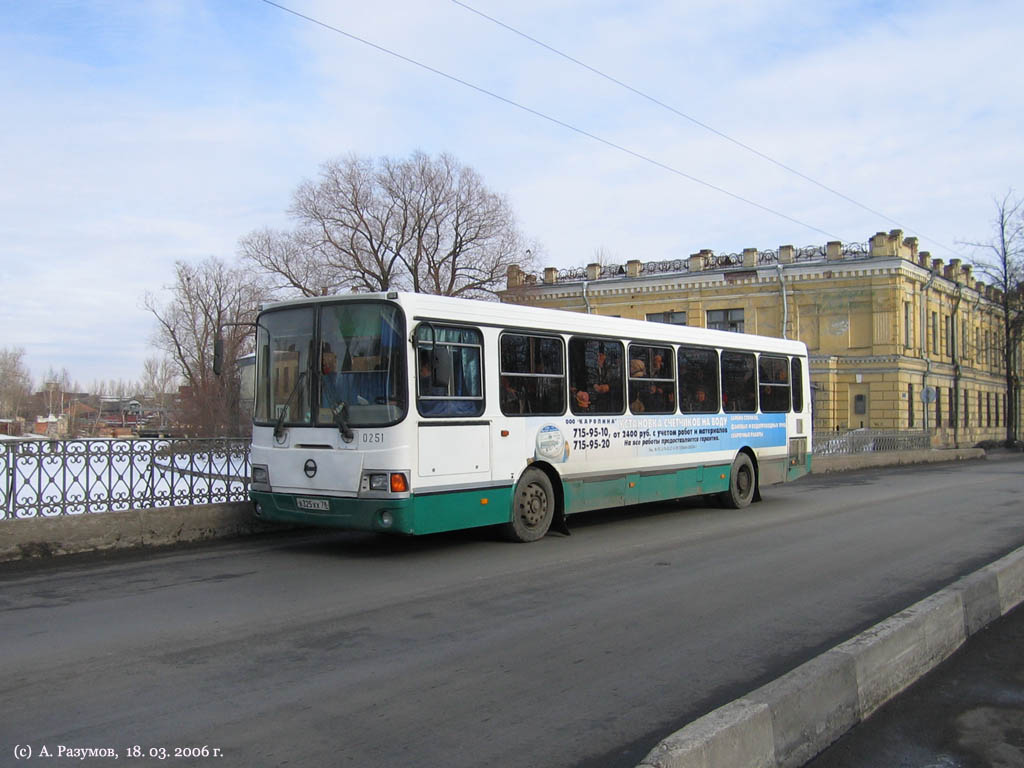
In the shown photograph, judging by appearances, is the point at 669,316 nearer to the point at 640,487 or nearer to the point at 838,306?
the point at 838,306

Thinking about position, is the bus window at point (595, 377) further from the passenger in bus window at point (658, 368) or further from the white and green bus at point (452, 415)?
the passenger in bus window at point (658, 368)

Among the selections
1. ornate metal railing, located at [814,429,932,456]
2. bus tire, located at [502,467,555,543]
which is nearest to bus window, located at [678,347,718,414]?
bus tire, located at [502,467,555,543]

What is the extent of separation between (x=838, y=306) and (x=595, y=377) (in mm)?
37387

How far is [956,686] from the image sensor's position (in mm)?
5621

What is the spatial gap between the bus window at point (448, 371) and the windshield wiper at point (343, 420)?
2.65ft

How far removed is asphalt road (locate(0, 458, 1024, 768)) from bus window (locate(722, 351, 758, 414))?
356cm

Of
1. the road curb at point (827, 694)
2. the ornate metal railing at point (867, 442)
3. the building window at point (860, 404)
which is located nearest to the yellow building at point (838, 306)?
the building window at point (860, 404)

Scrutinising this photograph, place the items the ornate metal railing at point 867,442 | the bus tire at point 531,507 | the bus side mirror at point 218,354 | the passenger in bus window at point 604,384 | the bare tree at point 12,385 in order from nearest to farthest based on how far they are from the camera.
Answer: the bus side mirror at point 218,354
the bus tire at point 531,507
the passenger in bus window at point 604,384
the ornate metal railing at point 867,442
the bare tree at point 12,385

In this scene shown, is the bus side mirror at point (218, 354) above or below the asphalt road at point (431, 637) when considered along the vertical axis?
above

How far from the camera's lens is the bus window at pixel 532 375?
10734 millimetres

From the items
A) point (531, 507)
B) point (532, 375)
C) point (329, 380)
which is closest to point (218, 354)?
point (329, 380)

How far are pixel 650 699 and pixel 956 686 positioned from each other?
6.94 feet

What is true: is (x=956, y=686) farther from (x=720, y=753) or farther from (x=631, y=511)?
(x=631, y=511)

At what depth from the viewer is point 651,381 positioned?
13.3 m
